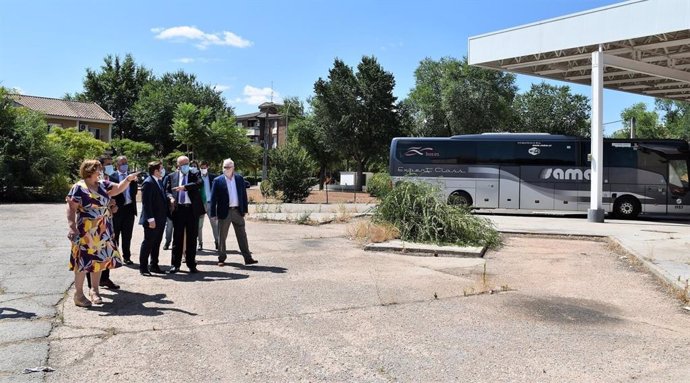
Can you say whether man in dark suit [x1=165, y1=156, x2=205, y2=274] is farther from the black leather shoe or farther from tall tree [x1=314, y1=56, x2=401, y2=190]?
tall tree [x1=314, y1=56, x2=401, y2=190]

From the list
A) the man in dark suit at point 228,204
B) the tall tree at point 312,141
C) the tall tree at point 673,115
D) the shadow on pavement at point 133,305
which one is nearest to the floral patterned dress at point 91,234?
the shadow on pavement at point 133,305

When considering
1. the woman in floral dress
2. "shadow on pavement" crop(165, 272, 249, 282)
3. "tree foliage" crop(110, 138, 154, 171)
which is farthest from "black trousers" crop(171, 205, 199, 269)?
"tree foliage" crop(110, 138, 154, 171)

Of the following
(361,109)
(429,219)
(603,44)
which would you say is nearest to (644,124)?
(361,109)

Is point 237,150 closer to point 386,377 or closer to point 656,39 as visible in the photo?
point 656,39

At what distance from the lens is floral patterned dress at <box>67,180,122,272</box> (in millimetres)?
6559

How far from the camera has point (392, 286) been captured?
26.5 feet

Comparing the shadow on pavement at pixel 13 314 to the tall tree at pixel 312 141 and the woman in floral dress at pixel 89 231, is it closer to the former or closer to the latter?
the woman in floral dress at pixel 89 231

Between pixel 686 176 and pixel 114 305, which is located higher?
pixel 686 176

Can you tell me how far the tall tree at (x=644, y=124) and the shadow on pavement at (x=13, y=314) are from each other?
80.1m

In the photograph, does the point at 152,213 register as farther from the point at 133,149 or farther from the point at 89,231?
the point at 133,149

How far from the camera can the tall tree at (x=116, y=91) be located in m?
70.2

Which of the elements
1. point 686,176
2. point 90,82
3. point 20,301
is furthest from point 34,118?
point 90,82

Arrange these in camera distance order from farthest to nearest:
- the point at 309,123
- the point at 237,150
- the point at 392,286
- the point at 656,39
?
the point at 309,123
the point at 237,150
the point at 656,39
the point at 392,286

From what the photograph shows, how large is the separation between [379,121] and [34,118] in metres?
31.6
